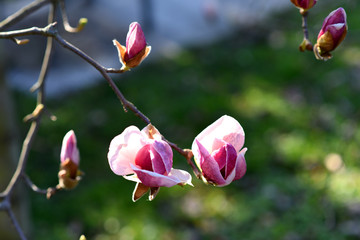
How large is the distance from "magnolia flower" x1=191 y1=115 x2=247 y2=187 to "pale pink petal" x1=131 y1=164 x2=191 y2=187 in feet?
0.16

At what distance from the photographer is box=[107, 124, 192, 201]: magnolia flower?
2.30 ft

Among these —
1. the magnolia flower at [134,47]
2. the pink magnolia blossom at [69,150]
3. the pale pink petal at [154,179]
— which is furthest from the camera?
the pink magnolia blossom at [69,150]

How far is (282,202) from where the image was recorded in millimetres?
2564

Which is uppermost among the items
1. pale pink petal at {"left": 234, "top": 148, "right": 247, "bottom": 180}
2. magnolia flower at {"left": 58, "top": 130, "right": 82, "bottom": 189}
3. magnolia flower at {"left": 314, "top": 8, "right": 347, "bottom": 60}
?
magnolia flower at {"left": 314, "top": 8, "right": 347, "bottom": 60}

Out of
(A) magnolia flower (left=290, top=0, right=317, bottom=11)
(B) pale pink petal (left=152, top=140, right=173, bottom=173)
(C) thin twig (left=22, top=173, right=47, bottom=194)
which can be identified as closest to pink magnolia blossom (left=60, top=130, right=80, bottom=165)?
(C) thin twig (left=22, top=173, right=47, bottom=194)

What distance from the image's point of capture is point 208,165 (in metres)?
0.72

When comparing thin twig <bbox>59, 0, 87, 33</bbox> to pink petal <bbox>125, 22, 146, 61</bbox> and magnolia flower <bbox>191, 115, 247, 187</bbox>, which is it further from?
magnolia flower <bbox>191, 115, 247, 187</bbox>

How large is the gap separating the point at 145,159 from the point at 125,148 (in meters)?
0.03

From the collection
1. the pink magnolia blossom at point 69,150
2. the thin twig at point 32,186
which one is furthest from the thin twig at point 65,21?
the thin twig at point 32,186

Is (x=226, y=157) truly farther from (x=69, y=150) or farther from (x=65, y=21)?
(x=65, y=21)

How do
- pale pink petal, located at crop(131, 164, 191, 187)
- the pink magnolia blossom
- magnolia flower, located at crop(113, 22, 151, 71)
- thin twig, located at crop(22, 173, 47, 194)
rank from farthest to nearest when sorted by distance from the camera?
thin twig, located at crop(22, 173, 47, 194)
the pink magnolia blossom
magnolia flower, located at crop(113, 22, 151, 71)
pale pink petal, located at crop(131, 164, 191, 187)

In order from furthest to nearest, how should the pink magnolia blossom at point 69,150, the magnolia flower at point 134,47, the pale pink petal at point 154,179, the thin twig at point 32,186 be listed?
the thin twig at point 32,186 → the pink magnolia blossom at point 69,150 → the magnolia flower at point 134,47 → the pale pink petal at point 154,179

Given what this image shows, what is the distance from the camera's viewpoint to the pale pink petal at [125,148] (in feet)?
2.36

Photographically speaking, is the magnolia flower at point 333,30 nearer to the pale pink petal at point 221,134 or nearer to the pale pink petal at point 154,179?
the pale pink petal at point 221,134
